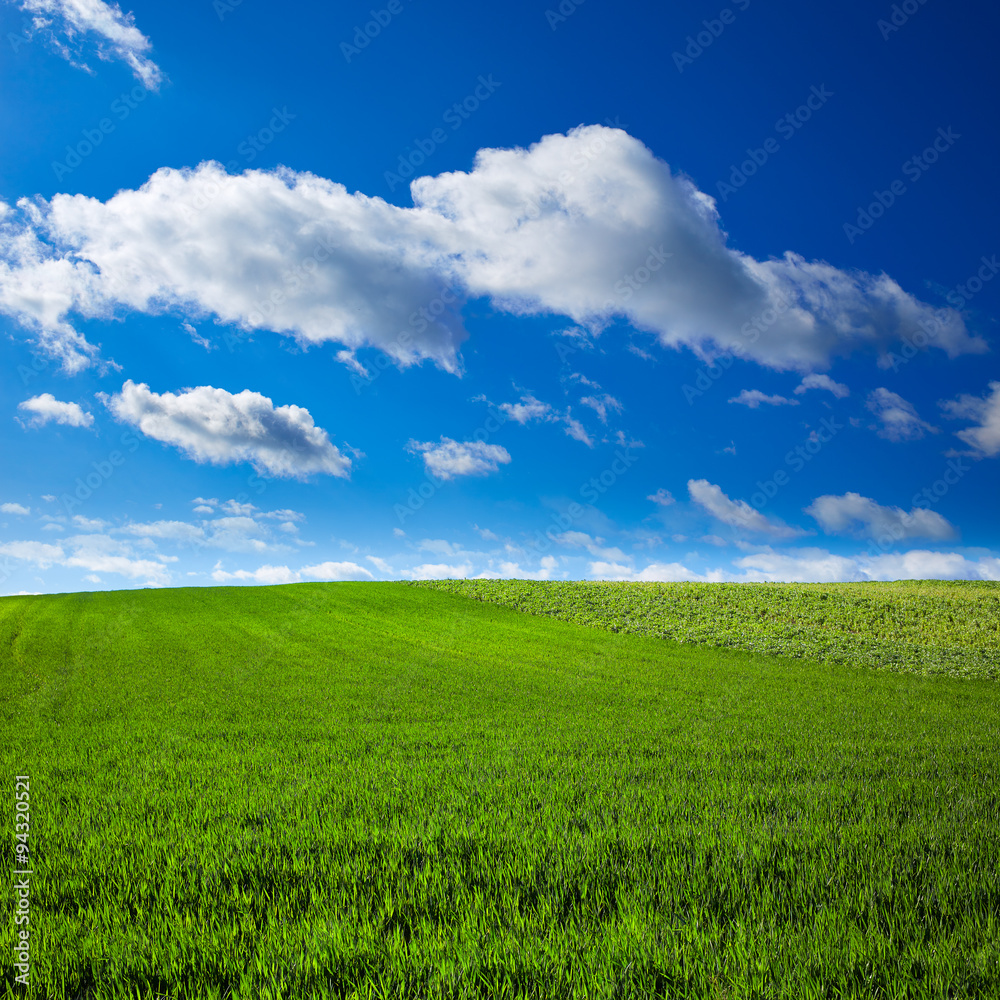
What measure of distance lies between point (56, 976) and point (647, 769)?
7.76 m

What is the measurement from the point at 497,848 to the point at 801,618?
1662 inches

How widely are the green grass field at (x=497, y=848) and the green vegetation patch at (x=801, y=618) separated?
621 inches

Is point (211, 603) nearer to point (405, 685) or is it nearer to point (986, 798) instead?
point (405, 685)

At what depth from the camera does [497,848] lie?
5730 mm

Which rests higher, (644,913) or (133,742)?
(644,913)

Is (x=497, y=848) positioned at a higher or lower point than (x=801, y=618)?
higher

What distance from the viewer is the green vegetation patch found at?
99.6ft

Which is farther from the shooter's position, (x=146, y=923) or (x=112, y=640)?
(x=112, y=640)

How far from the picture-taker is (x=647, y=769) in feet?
29.5

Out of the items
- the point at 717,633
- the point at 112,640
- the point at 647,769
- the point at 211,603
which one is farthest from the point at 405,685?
the point at 211,603

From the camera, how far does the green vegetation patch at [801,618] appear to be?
3035cm

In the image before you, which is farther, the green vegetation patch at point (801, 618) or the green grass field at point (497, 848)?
the green vegetation patch at point (801, 618)

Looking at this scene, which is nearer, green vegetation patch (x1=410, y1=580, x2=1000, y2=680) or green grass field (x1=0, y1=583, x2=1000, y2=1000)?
green grass field (x1=0, y1=583, x2=1000, y2=1000)

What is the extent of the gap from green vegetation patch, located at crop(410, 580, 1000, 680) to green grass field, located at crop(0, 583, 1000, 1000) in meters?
15.8
